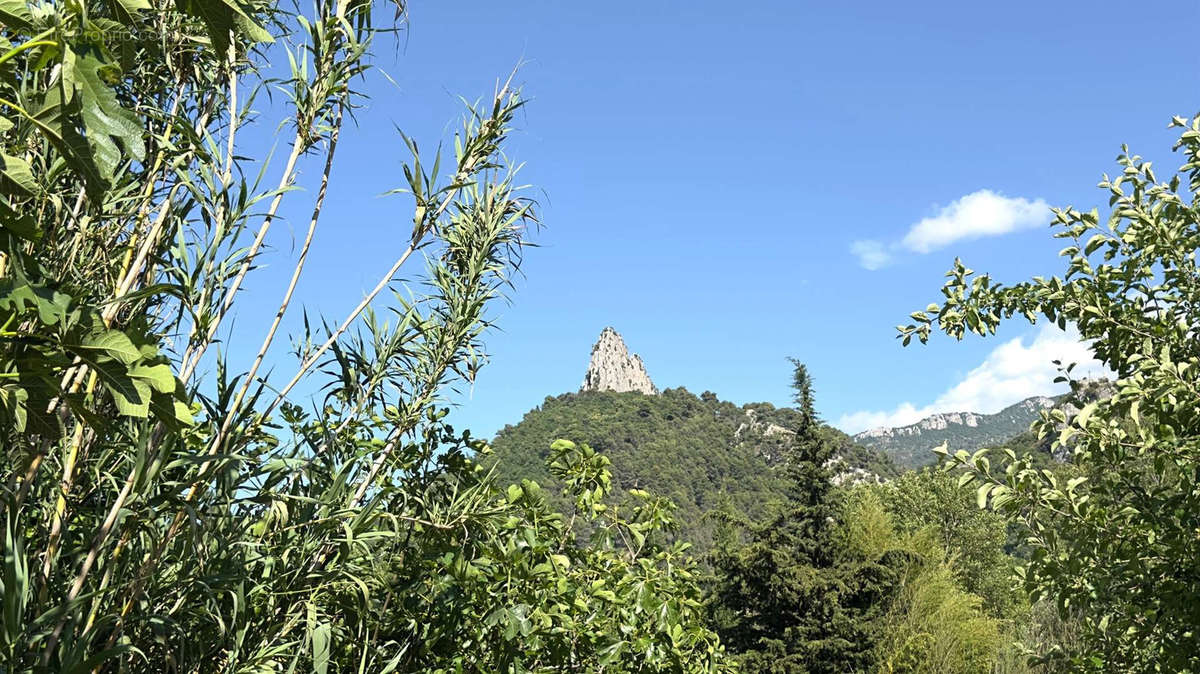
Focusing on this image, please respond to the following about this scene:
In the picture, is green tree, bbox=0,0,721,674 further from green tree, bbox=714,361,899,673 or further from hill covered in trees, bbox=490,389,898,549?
hill covered in trees, bbox=490,389,898,549

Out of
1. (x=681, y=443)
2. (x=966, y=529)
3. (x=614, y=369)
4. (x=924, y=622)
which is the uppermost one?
(x=614, y=369)

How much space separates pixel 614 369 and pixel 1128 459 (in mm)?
152986

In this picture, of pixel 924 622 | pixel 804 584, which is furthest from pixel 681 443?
pixel 804 584

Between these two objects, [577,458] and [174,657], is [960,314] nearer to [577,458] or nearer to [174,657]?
[577,458]

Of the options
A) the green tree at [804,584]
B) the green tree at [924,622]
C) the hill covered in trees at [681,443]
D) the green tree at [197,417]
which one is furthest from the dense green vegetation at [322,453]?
the hill covered in trees at [681,443]

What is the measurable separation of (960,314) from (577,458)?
7.00 feet

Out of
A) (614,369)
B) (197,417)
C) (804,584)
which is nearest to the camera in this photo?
(197,417)

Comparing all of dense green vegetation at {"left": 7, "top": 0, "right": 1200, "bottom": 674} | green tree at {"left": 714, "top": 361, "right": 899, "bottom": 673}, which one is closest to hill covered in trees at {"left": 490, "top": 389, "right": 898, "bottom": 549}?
green tree at {"left": 714, "top": 361, "right": 899, "bottom": 673}

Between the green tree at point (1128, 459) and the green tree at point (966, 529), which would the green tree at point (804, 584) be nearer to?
the green tree at point (966, 529)

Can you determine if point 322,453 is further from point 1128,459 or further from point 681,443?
point 681,443

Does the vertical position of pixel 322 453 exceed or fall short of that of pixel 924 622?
it exceeds it

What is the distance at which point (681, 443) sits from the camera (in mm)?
93125

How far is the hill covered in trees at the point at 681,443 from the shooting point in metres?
73.7

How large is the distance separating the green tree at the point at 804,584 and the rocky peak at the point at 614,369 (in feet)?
429
